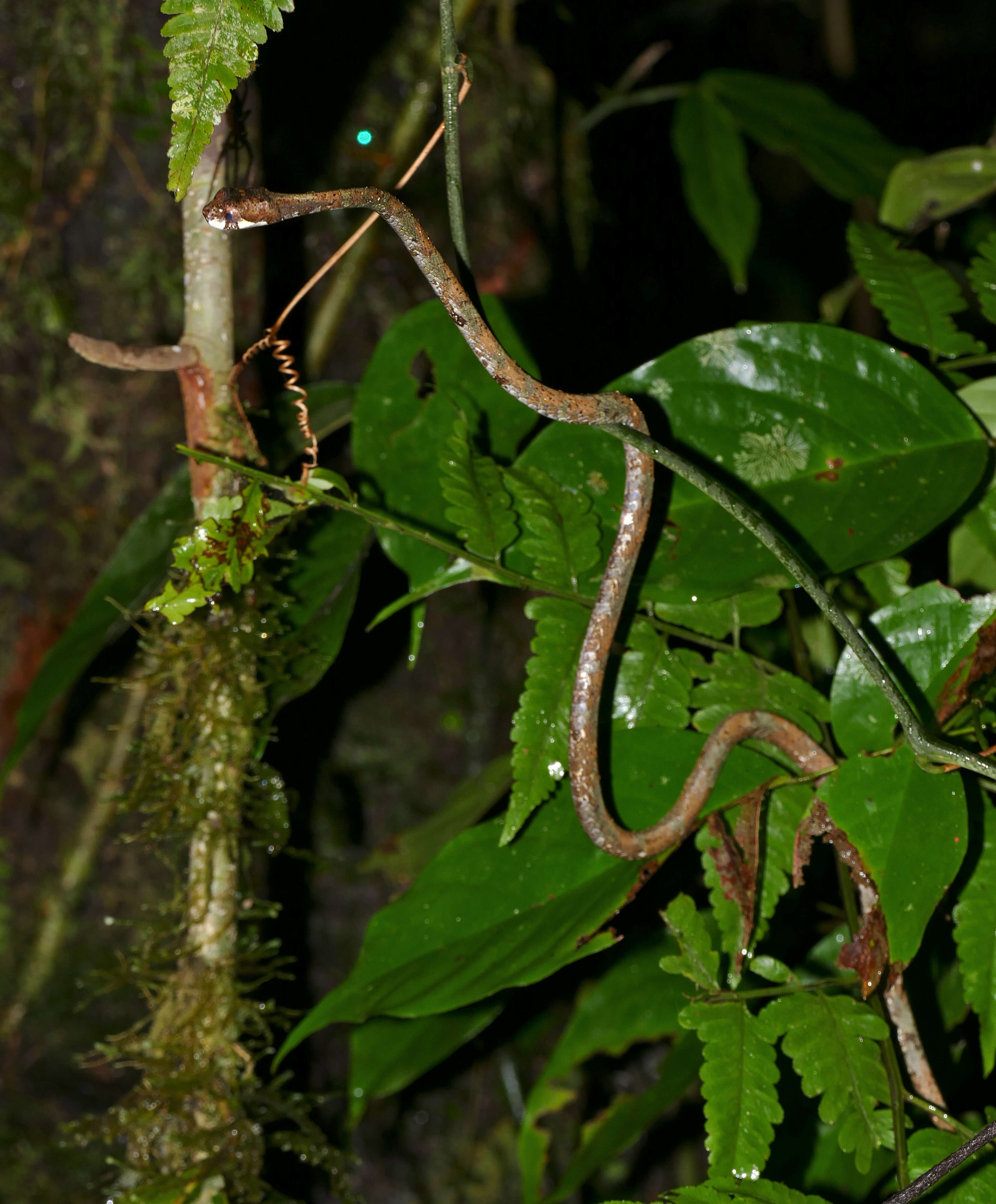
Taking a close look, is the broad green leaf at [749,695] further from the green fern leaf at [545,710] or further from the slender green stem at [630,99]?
the slender green stem at [630,99]

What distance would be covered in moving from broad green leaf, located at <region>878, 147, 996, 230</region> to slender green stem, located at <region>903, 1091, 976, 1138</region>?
103 cm

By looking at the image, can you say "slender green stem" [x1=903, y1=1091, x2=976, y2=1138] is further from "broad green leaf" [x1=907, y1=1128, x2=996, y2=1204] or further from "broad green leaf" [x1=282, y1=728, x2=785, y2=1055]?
"broad green leaf" [x1=282, y1=728, x2=785, y2=1055]

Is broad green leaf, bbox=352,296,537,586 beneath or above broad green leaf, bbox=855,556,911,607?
above

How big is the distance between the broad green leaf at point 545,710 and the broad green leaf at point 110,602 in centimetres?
45

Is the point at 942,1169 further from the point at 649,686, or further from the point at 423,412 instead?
the point at 423,412

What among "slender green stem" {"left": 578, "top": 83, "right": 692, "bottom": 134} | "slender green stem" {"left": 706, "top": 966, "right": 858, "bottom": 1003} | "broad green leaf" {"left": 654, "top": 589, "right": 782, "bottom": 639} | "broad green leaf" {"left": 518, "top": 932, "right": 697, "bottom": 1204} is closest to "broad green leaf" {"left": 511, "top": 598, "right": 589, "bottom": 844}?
"broad green leaf" {"left": 654, "top": 589, "right": 782, "bottom": 639}

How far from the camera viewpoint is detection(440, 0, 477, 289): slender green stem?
65 centimetres

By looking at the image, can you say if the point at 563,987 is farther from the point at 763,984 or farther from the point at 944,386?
the point at 944,386

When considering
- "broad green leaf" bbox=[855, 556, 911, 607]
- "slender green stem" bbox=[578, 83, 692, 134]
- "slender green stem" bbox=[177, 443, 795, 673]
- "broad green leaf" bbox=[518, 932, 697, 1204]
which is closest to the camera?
"slender green stem" bbox=[177, 443, 795, 673]

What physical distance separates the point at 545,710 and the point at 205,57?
1.67ft

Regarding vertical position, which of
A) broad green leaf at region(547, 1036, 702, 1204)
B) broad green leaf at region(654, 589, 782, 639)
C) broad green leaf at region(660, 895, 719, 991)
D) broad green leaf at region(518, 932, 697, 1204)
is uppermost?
broad green leaf at region(654, 589, 782, 639)

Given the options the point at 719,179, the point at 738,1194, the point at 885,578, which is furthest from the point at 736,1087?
the point at 719,179

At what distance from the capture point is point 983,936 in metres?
0.72

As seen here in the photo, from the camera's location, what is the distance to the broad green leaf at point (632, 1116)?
3.42 feet
